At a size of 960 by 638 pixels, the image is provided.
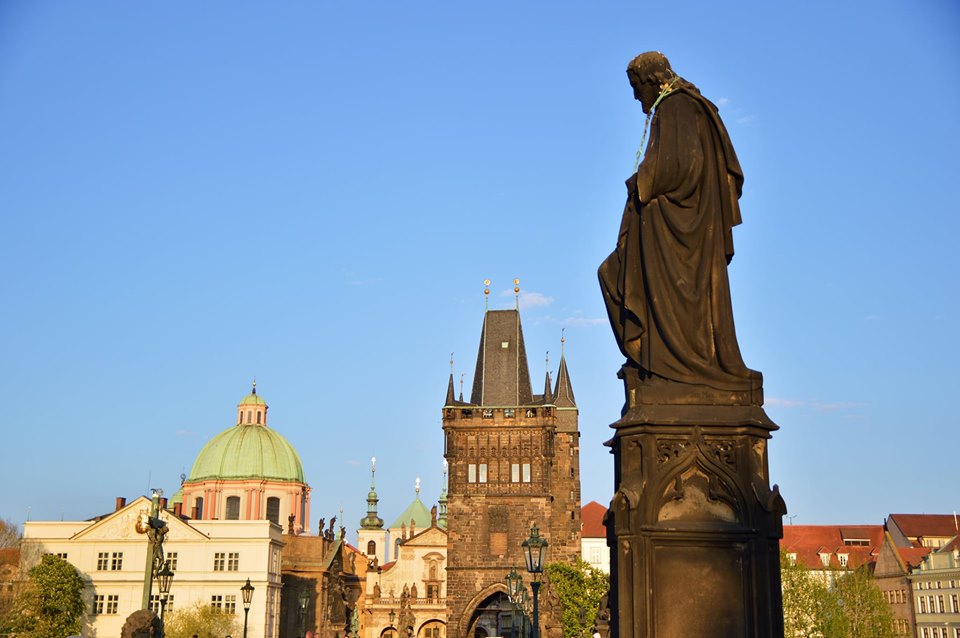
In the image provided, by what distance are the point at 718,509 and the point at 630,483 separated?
22.1 inches

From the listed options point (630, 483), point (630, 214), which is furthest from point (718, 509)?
point (630, 214)

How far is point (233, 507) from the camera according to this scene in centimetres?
10569

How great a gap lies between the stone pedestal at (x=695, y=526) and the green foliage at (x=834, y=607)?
4994 centimetres

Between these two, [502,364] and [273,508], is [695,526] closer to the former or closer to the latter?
[502,364]

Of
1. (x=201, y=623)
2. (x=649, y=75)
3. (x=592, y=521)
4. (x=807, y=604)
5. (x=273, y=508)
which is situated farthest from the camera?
(x=592, y=521)

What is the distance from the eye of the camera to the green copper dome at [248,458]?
107m

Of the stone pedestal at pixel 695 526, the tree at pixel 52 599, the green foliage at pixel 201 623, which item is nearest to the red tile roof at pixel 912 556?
the green foliage at pixel 201 623

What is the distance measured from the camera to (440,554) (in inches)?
4058

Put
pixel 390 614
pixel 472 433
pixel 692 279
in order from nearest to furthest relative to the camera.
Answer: pixel 692 279 → pixel 472 433 → pixel 390 614

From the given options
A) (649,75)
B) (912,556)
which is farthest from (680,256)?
(912,556)

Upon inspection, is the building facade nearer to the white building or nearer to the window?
the white building

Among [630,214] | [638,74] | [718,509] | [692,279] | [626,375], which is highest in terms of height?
[638,74]

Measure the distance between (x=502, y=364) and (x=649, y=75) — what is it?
86.4 metres

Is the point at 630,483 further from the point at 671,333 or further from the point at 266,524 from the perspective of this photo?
the point at 266,524
